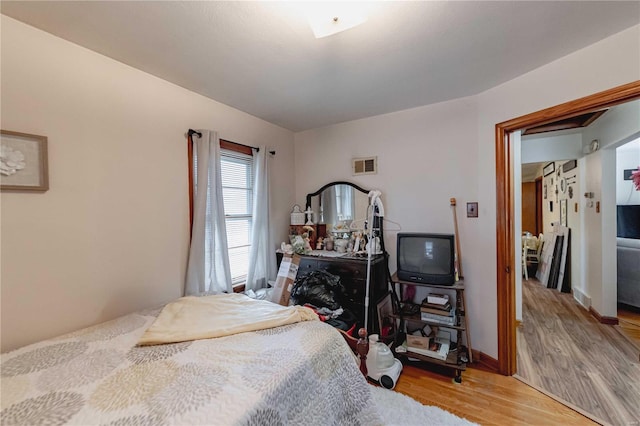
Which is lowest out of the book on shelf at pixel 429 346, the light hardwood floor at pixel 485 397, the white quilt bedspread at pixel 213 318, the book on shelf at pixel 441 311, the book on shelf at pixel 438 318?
the light hardwood floor at pixel 485 397

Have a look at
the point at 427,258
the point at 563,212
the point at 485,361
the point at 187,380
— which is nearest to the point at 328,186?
the point at 427,258

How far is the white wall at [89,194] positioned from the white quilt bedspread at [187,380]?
0.26 meters

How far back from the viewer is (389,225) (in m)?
2.96

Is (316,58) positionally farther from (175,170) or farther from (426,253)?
(426,253)

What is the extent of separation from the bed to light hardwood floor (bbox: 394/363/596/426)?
0.81 m

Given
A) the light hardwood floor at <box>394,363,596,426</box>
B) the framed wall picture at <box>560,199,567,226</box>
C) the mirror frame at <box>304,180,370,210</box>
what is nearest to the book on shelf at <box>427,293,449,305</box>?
the light hardwood floor at <box>394,363,596,426</box>

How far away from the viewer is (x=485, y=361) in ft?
7.94

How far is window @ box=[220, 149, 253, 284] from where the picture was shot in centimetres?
273

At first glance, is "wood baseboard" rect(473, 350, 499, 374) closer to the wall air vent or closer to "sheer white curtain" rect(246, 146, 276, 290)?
the wall air vent

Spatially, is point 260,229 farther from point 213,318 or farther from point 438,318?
point 438,318

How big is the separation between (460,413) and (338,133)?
2871 mm

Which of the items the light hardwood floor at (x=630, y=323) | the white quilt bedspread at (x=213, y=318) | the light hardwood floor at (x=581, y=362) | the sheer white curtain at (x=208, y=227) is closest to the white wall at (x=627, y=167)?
the light hardwood floor at (x=630, y=323)

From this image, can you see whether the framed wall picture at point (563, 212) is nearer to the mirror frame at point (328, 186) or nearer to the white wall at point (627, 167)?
the white wall at point (627, 167)

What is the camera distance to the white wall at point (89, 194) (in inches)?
57.6
